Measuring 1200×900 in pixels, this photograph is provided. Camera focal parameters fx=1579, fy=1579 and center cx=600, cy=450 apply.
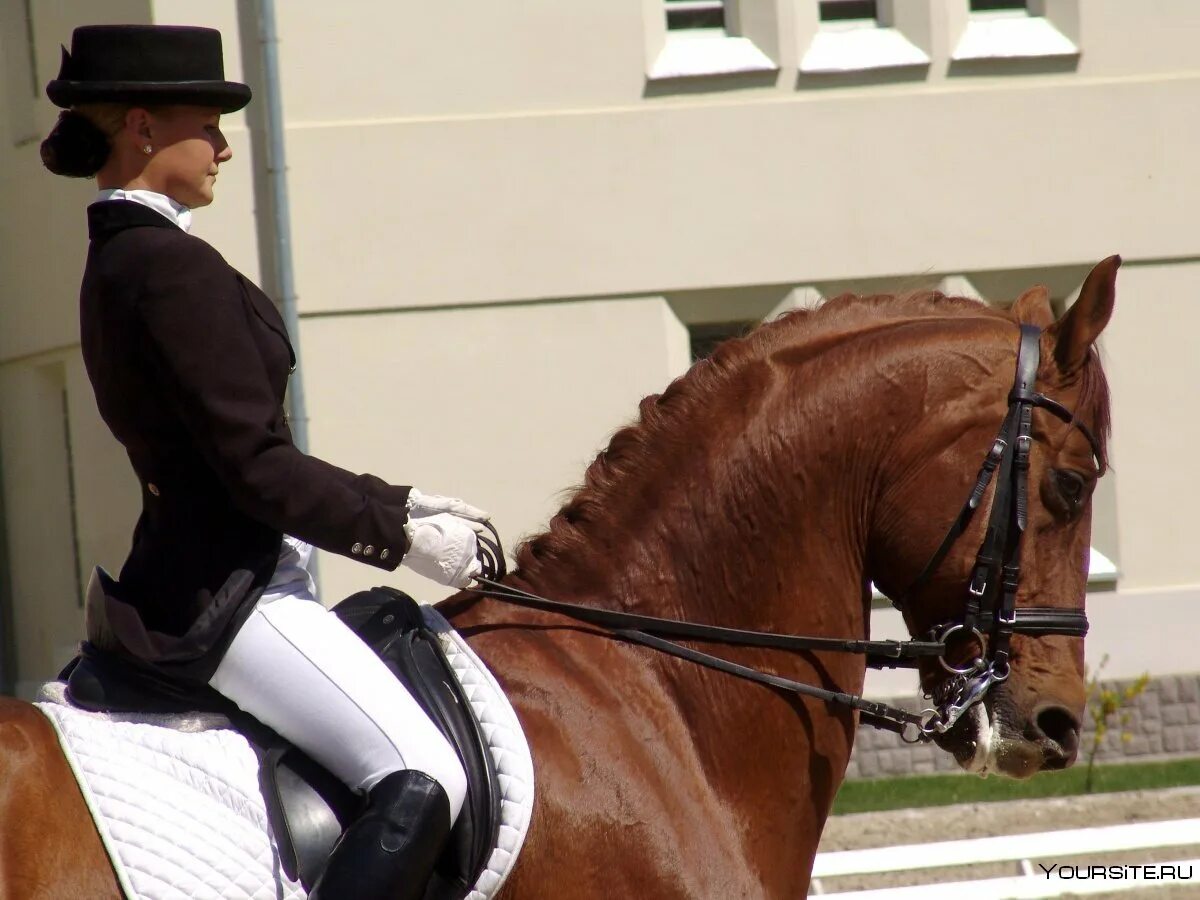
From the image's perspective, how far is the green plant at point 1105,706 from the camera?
9.39 m

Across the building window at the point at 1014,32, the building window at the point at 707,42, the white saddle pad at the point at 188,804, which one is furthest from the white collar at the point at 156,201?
the building window at the point at 1014,32

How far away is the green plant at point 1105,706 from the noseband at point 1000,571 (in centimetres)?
624

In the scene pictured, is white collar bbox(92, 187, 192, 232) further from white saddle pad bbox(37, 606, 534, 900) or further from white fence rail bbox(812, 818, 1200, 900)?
white fence rail bbox(812, 818, 1200, 900)

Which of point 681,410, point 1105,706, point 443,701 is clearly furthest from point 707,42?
point 443,701

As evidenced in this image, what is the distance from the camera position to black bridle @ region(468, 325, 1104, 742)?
3139mm

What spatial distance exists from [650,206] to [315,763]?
7725 mm

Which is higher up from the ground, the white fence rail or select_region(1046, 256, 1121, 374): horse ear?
select_region(1046, 256, 1121, 374): horse ear

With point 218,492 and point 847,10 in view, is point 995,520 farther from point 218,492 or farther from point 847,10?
point 847,10

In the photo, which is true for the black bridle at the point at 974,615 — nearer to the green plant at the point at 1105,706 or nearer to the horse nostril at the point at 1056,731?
the horse nostril at the point at 1056,731

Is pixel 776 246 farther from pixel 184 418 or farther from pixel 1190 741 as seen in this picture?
pixel 184 418

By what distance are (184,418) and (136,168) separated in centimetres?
53

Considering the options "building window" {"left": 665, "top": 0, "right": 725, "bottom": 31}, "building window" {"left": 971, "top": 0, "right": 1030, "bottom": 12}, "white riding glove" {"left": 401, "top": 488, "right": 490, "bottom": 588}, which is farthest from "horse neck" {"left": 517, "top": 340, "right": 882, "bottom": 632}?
"building window" {"left": 971, "top": 0, "right": 1030, "bottom": 12}

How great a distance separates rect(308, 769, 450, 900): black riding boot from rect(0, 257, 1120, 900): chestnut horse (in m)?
0.38

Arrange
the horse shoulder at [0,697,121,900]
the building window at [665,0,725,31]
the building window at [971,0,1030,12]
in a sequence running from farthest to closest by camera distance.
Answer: the building window at [971,0,1030,12] → the building window at [665,0,725,31] → the horse shoulder at [0,697,121,900]
